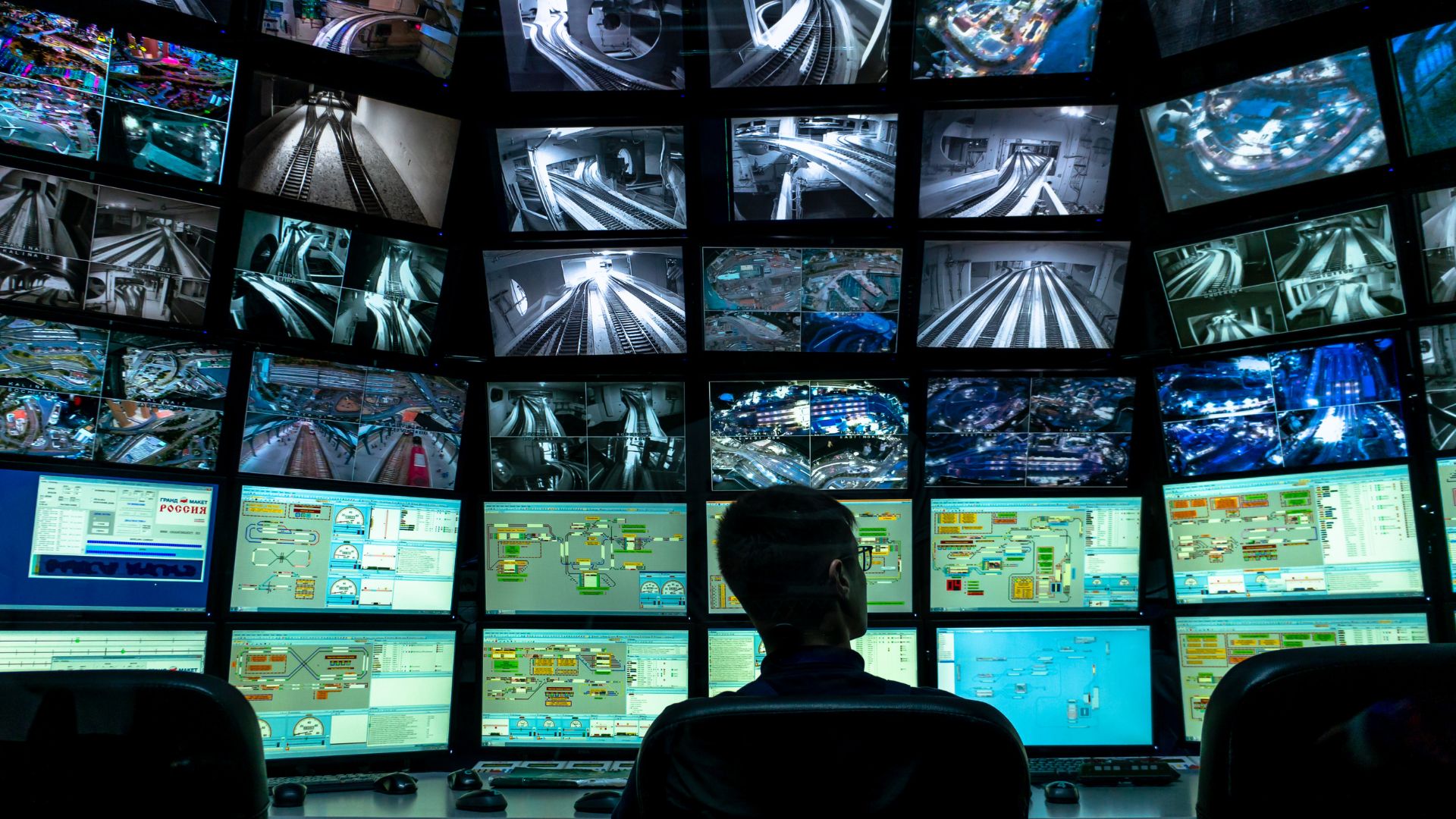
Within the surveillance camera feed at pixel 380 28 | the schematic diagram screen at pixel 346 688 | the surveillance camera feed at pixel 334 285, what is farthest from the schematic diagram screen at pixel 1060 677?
the surveillance camera feed at pixel 380 28

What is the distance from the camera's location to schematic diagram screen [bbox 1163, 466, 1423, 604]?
2.65 metres

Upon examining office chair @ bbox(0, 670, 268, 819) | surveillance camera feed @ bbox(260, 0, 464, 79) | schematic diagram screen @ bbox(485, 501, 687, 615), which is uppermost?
surveillance camera feed @ bbox(260, 0, 464, 79)

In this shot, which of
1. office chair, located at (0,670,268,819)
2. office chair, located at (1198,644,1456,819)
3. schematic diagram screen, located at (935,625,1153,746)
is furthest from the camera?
schematic diagram screen, located at (935,625,1153,746)

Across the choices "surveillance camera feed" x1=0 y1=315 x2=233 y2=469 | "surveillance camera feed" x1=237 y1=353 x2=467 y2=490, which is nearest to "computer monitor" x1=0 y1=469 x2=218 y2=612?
"surveillance camera feed" x1=0 y1=315 x2=233 y2=469

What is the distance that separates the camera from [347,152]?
8.84ft

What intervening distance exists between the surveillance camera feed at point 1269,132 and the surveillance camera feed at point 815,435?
1.15 meters

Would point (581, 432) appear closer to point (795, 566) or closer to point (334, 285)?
point (334, 285)

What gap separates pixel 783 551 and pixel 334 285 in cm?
170

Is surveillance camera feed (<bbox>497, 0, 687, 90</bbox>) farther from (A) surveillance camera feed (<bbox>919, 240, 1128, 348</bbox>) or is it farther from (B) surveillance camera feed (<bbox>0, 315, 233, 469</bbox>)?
(B) surveillance camera feed (<bbox>0, 315, 233, 469</bbox>)

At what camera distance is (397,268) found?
2801mm

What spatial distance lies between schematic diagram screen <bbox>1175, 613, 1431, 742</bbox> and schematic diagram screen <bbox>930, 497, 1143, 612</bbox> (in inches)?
8.8

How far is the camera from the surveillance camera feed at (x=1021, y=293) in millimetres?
2895

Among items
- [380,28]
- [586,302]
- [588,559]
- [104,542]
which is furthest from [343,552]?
[380,28]

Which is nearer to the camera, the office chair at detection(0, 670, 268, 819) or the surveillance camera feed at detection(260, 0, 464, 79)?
the office chair at detection(0, 670, 268, 819)
